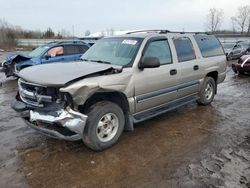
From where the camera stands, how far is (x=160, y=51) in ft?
17.1

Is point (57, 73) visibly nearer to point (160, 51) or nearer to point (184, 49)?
point (160, 51)

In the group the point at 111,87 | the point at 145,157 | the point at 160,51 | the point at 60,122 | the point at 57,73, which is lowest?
the point at 145,157

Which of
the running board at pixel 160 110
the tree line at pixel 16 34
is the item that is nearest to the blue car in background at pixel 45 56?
the running board at pixel 160 110

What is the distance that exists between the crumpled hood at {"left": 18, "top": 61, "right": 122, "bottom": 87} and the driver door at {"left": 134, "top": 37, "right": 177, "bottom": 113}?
595mm

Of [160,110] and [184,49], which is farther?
[184,49]

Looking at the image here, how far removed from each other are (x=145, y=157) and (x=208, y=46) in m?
3.92

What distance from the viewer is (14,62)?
37.0ft

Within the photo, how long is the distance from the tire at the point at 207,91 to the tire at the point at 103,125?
Answer: 9.95 feet

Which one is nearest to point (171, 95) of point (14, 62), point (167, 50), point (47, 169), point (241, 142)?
point (167, 50)

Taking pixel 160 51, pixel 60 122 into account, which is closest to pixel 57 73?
pixel 60 122

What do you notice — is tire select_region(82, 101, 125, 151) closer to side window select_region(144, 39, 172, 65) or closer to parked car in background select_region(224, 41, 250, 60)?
side window select_region(144, 39, 172, 65)

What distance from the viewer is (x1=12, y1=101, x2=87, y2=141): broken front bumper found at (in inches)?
147

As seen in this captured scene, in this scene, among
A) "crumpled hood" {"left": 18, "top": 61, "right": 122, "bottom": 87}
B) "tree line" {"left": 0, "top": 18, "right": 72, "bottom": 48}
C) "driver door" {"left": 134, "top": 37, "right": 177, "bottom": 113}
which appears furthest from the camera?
"tree line" {"left": 0, "top": 18, "right": 72, "bottom": 48}

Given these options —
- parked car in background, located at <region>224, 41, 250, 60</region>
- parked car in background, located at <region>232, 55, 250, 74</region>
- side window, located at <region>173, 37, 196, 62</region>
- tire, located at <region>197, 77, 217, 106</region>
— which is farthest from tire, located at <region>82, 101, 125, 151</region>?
parked car in background, located at <region>224, 41, 250, 60</region>
